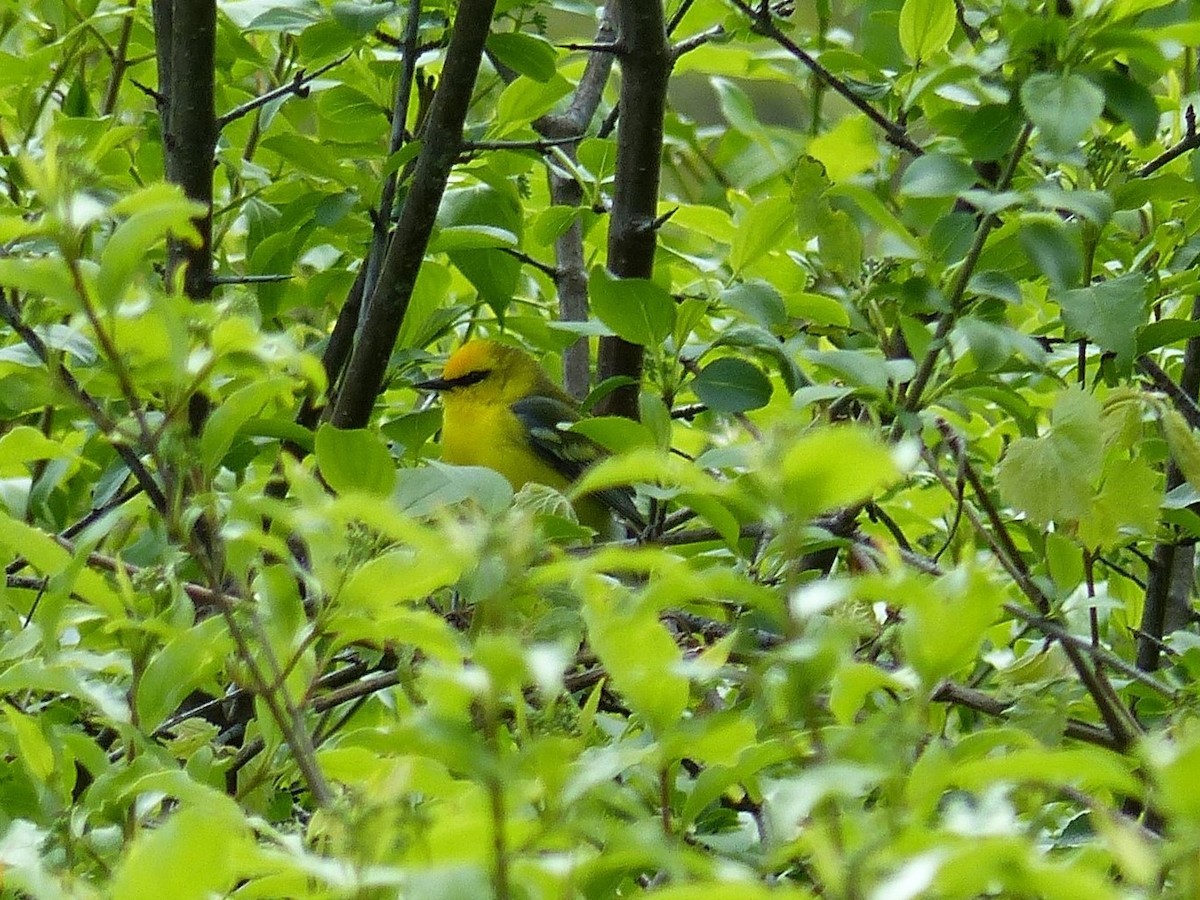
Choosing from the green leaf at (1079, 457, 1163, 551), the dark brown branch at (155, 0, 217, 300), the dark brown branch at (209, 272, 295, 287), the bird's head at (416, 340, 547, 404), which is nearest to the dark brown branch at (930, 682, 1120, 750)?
the green leaf at (1079, 457, 1163, 551)

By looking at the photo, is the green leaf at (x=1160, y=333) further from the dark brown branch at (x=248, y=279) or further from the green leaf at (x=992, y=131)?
the dark brown branch at (x=248, y=279)

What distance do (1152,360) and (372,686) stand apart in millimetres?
1225

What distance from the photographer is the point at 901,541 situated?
219 centimetres

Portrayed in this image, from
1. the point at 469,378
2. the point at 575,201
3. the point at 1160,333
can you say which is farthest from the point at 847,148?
the point at 469,378

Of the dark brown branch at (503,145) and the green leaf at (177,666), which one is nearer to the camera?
the green leaf at (177,666)

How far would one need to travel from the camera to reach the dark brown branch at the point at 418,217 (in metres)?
1.87

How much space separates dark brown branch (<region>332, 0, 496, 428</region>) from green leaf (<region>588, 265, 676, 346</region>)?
34cm

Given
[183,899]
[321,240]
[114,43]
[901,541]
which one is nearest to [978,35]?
[901,541]

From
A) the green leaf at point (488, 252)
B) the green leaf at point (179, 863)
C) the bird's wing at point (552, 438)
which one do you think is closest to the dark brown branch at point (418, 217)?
the green leaf at point (488, 252)

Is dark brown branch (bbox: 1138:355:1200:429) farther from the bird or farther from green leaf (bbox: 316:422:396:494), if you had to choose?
the bird

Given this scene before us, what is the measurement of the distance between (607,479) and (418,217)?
1.19 metres

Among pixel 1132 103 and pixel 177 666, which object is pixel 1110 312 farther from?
pixel 177 666

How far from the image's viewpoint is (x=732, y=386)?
1737mm

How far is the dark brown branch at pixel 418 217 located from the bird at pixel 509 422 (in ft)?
6.30
